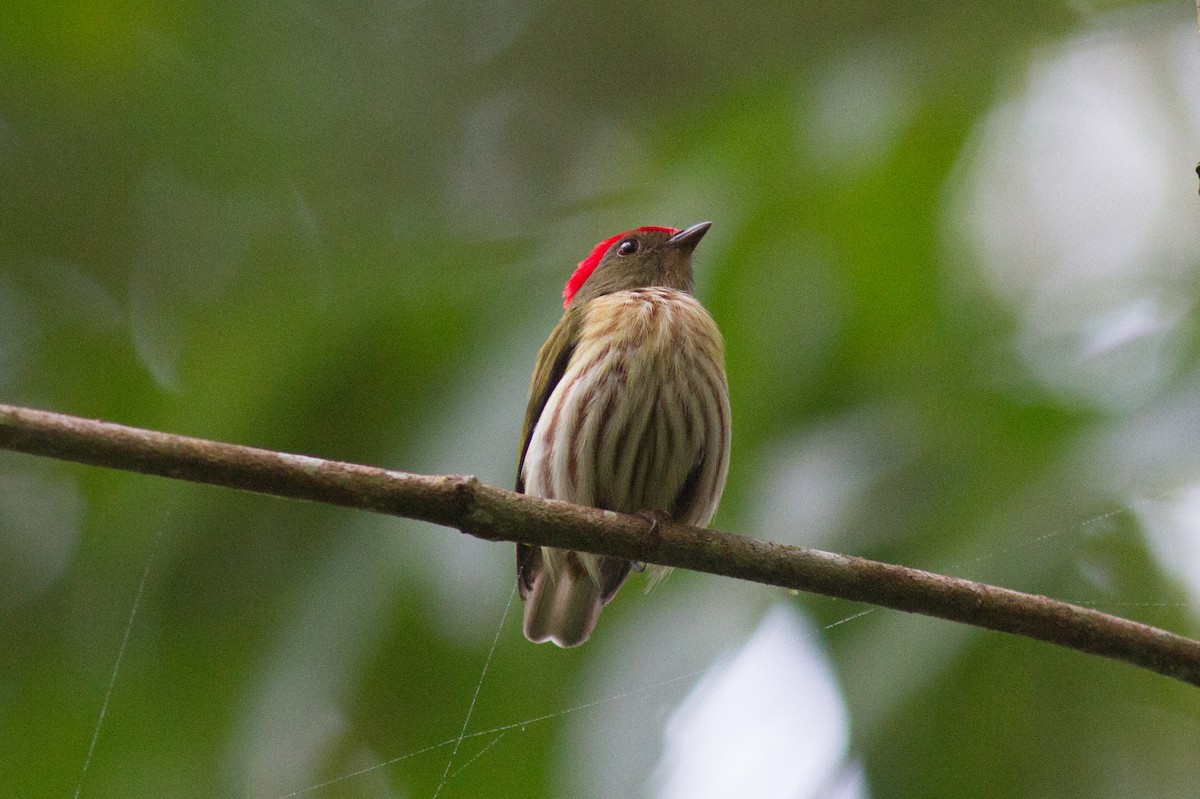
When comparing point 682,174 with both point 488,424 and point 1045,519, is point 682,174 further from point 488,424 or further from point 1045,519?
point 1045,519

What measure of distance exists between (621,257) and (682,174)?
41 cm

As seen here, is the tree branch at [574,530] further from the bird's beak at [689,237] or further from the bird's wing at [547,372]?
the bird's beak at [689,237]

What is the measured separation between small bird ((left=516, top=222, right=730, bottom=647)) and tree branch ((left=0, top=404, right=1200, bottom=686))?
0.88 m

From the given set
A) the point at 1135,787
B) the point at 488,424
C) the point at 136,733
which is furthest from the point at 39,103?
the point at 1135,787

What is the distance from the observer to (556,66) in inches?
224

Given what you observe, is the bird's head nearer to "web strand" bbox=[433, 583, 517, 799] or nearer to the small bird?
the small bird

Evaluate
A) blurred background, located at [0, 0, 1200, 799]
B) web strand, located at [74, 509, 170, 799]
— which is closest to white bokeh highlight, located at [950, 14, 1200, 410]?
blurred background, located at [0, 0, 1200, 799]

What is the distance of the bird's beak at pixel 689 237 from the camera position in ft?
14.9

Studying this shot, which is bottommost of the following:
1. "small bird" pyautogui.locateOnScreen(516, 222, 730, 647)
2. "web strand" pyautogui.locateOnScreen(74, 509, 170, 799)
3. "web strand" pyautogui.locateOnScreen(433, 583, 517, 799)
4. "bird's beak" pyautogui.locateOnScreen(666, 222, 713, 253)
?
"web strand" pyautogui.locateOnScreen(433, 583, 517, 799)

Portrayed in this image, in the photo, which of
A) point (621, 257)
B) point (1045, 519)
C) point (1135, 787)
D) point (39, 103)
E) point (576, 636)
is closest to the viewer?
point (1135, 787)

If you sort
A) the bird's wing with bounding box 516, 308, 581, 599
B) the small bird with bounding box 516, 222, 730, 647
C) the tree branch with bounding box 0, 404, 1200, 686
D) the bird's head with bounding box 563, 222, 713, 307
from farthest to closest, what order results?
the bird's head with bounding box 563, 222, 713, 307, the bird's wing with bounding box 516, 308, 581, 599, the small bird with bounding box 516, 222, 730, 647, the tree branch with bounding box 0, 404, 1200, 686

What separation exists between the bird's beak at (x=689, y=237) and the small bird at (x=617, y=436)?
1.79 ft

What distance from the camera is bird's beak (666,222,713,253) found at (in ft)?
14.9

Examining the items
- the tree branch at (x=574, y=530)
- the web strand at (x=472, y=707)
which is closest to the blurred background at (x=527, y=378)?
the web strand at (x=472, y=707)
